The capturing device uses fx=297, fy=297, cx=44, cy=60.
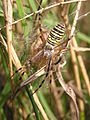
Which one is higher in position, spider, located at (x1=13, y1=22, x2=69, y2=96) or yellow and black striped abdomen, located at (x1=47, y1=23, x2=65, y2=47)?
yellow and black striped abdomen, located at (x1=47, y1=23, x2=65, y2=47)

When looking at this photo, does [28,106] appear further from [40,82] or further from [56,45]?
[56,45]

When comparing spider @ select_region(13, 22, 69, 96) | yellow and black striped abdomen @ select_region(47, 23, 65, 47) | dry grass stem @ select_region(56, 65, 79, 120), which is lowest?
dry grass stem @ select_region(56, 65, 79, 120)

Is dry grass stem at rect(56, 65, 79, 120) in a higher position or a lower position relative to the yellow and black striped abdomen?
lower

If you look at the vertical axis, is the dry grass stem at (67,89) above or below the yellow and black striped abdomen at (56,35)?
below

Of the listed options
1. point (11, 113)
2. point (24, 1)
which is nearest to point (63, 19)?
point (24, 1)

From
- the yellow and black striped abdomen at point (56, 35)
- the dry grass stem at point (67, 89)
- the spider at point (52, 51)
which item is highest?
the yellow and black striped abdomen at point (56, 35)

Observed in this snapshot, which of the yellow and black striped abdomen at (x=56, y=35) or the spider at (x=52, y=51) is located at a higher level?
the yellow and black striped abdomen at (x=56, y=35)

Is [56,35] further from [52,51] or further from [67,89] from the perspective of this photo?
[67,89]

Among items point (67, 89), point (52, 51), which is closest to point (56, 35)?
point (52, 51)

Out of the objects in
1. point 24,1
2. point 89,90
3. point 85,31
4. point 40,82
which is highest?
point 24,1
